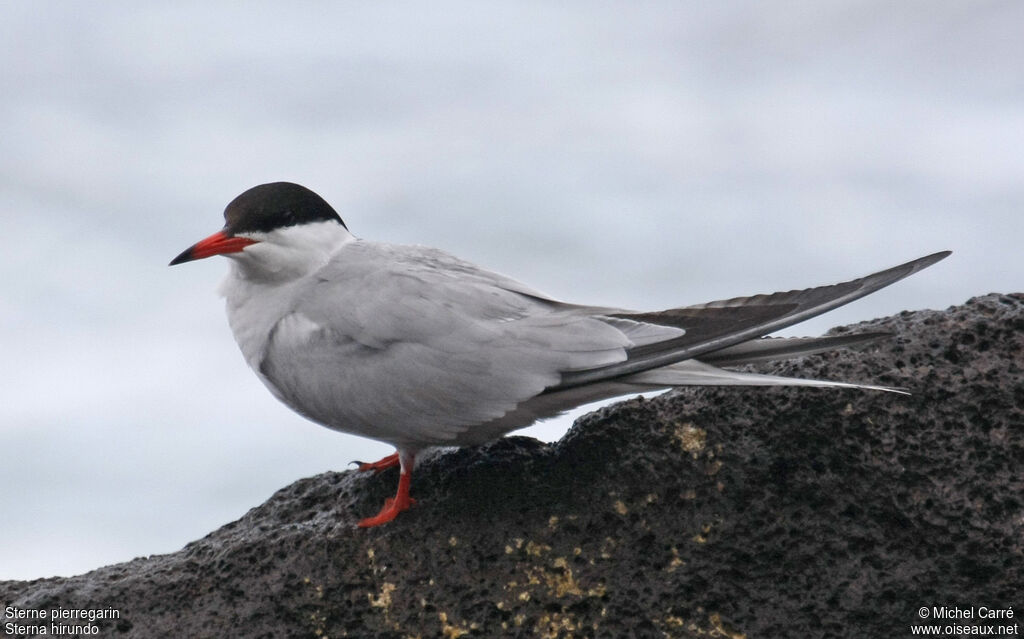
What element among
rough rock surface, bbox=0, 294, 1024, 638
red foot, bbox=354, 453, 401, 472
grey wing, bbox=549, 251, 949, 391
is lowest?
rough rock surface, bbox=0, 294, 1024, 638

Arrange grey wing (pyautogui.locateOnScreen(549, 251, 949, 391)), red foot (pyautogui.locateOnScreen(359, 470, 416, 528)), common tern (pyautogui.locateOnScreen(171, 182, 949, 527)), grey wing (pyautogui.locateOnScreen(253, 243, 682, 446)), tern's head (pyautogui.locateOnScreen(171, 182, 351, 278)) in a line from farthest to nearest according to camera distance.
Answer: tern's head (pyautogui.locateOnScreen(171, 182, 351, 278))
red foot (pyautogui.locateOnScreen(359, 470, 416, 528))
grey wing (pyautogui.locateOnScreen(253, 243, 682, 446))
common tern (pyautogui.locateOnScreen(171, 182, 949, 527))
grey wing (pyautogui.locateOnScreen(549, 251, 949, 391))

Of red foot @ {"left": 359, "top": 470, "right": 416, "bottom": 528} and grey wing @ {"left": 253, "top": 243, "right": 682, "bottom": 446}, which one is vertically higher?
grey wing @ {"left": 253, "top": 243, "right": 682, "bottom": 446}

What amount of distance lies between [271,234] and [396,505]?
1.26m

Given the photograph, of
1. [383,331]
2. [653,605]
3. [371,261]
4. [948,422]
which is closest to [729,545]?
[653,605]

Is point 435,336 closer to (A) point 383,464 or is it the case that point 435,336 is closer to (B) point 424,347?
(B) point 424,347

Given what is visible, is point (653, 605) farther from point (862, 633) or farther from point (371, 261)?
point (371, 261)

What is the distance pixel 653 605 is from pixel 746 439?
77cm

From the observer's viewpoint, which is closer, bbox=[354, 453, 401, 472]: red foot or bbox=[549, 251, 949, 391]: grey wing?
bbox=[549, 251, 949, 391]: grey wing

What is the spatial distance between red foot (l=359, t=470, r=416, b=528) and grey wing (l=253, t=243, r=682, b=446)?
0.56 feet

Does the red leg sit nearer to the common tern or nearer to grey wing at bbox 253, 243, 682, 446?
the common tern

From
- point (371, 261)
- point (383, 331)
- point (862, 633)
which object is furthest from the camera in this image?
point (371, 261)

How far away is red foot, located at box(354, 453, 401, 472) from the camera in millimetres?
5020

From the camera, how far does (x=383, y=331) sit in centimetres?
441

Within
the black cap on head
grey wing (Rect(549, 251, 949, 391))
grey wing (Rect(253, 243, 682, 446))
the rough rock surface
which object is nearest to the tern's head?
the black cap on head
